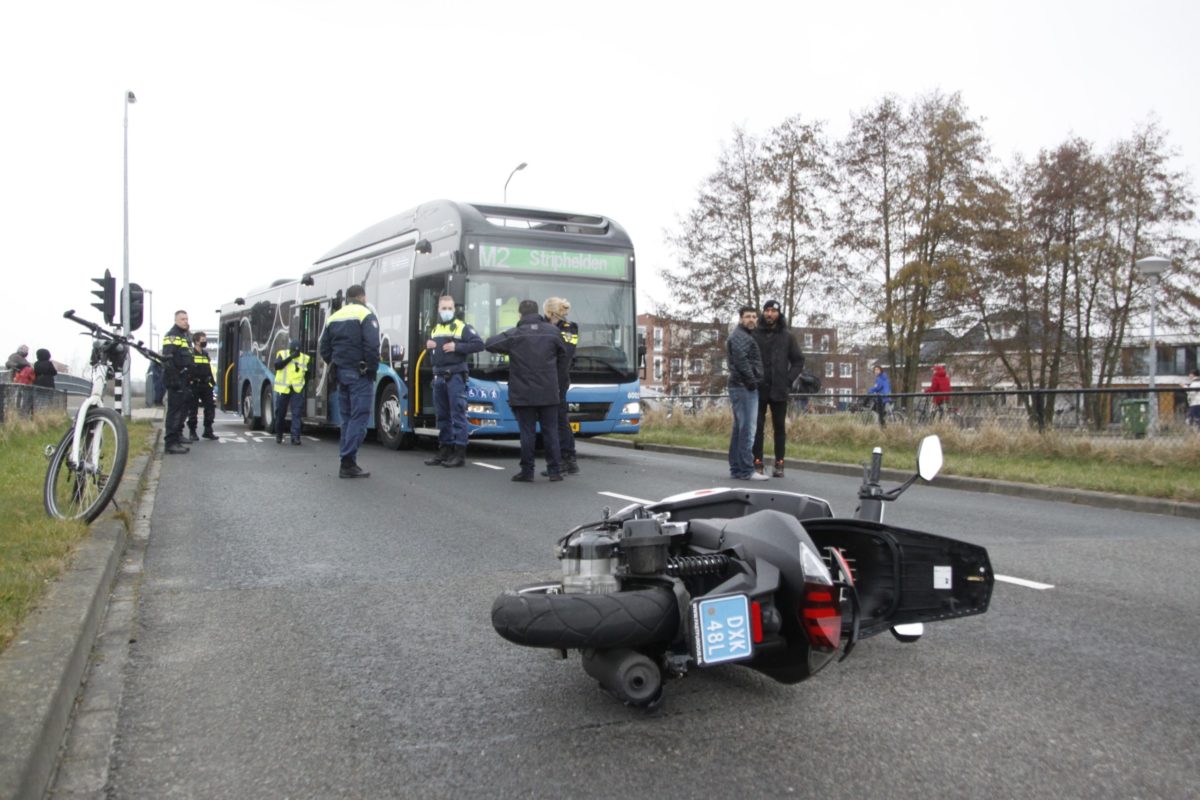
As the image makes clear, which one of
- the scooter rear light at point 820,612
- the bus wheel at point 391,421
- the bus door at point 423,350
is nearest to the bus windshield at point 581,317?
the bus door at point 423,350

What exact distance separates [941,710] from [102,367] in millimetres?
6049

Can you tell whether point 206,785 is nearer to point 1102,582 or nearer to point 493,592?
point 493,592

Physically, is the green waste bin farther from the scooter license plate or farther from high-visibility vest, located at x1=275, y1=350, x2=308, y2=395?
high-visibility vest, located at x1=275, y1=350, x2=308, y2=395

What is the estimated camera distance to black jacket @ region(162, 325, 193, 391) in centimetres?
1355

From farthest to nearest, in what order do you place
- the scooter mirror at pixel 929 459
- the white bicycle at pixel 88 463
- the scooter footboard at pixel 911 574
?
the white bicycle at pixel 88 463
the scooter mirror at pixel 929 459
the scooter footboard at pixel 911 574

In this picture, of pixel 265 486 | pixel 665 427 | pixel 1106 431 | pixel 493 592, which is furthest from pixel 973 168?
pixel 493 592

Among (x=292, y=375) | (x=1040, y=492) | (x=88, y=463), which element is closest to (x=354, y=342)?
(x=88, y=463)

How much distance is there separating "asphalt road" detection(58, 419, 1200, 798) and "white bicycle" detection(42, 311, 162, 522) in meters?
0.60

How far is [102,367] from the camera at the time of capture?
722 cm

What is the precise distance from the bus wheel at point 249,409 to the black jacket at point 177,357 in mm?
7067

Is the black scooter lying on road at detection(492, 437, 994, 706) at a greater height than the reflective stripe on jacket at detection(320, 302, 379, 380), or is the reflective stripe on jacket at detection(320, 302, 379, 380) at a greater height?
the reflective stripe on jacket at detection(320, 302, 379, 380)

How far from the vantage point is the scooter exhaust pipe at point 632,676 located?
3123 mm

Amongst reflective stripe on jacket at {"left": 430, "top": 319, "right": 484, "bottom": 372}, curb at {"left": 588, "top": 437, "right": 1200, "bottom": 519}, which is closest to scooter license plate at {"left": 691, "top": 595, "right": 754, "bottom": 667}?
curb at {"left": 588, "top": 437, "right": 1200, "bottom": 519}

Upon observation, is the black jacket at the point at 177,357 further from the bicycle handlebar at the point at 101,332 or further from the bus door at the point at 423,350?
the bicycle handlebar at the point at 101,332
